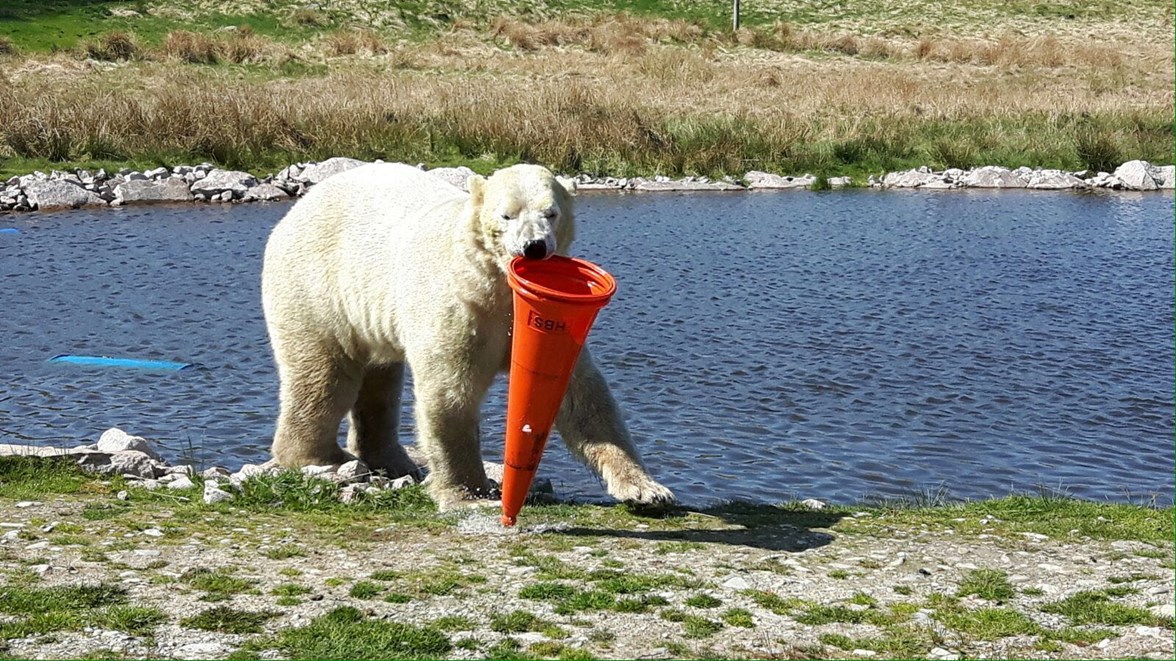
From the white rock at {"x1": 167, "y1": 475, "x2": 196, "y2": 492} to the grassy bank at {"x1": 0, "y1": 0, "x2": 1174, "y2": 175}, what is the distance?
1864 centimetres

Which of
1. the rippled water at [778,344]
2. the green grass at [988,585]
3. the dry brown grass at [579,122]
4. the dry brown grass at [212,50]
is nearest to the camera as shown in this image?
the green grass at [988,585]

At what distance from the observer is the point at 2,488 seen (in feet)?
26.2

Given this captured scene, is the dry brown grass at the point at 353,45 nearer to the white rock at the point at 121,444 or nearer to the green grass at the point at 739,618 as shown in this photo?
the white rock at the point at 121,444

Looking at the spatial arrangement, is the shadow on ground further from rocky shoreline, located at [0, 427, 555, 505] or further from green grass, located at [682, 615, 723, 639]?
green grass, located at [682, 615, 723, 639]

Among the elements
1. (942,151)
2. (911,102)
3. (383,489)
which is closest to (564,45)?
(911,102)

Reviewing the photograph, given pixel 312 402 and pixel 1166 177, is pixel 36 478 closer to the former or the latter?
pixel 312 402

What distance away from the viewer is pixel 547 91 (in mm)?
31172

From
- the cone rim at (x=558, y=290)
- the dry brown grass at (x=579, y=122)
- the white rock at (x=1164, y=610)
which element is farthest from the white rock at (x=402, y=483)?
the dry brown grass at (x=579, y=122)

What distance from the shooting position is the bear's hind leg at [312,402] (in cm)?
884

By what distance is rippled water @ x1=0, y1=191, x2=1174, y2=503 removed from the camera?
10.8m

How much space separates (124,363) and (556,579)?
8.71 m

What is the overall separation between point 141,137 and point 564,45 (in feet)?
93.1

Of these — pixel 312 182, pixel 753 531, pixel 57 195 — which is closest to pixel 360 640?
pixel 753 531

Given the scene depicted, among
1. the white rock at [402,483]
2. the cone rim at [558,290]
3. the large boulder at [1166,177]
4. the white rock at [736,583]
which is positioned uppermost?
the cone rim at [558,290]
